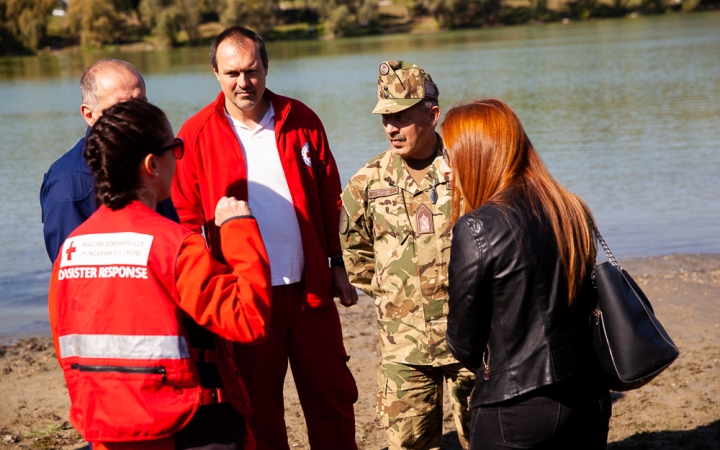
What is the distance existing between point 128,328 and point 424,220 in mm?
1713

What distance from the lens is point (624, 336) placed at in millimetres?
2662

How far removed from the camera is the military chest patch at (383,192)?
382cm

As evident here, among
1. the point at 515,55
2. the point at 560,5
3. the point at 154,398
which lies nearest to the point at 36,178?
the point at 154,398

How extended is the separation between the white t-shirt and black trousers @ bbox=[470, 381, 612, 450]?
150cm

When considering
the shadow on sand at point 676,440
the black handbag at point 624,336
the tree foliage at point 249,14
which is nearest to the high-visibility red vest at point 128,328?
the black handbag at point 624,336

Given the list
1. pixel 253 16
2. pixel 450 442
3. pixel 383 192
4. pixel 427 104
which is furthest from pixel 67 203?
pixel 253 16

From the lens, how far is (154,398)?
245 centimetres

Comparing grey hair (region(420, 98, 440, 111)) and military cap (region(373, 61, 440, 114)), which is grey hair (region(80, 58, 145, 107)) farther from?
grey hair (region(420, 98, 440, 111))

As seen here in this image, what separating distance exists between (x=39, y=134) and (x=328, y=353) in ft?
66.0

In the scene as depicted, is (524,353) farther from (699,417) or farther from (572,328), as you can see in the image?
(699,417)

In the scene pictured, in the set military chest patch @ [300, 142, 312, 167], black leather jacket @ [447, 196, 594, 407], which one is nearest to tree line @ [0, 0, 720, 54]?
military chest patch @ [300, 142, 312, 167]

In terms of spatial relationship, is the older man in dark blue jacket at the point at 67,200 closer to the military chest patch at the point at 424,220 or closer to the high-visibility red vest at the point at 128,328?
the high-visibility red vest at the point at 128,328

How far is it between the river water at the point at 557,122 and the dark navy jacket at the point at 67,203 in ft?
16.2

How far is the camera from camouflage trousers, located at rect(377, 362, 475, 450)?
3.74 metres
